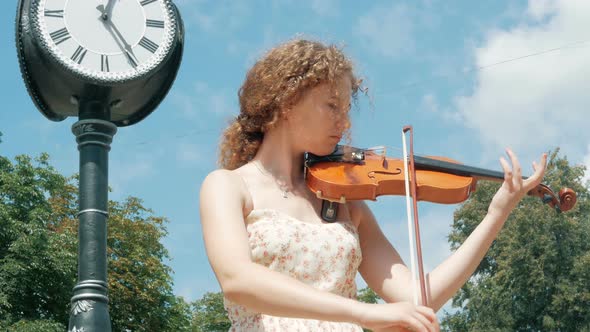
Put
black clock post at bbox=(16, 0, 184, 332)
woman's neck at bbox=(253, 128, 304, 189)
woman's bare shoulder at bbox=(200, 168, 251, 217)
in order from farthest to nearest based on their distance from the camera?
black clock post at bbox=(16, 0, 184, 332) < woman's neck at bbox=(253, 128, 304, 189) < woman's bare shoulder at bbox=(200, 168, 251, 217)

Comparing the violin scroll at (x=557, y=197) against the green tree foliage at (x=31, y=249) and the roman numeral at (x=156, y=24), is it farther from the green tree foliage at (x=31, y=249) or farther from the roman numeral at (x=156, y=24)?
the green tree foliage at (x=31, y=249)

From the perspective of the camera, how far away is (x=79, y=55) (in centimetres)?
468

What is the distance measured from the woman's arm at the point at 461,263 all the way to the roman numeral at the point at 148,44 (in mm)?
2425

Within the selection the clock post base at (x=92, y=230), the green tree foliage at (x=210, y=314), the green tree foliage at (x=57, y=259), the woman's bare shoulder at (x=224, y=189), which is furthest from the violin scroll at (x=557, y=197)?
the green tree foliage at (x=210, y=314)

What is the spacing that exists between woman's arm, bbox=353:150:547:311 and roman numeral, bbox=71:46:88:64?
2357mm

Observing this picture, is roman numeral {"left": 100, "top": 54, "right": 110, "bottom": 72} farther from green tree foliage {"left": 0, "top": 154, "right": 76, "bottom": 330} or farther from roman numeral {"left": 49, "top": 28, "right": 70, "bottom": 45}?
green tree foliage {"left": 0, "top": 154, "right": 76, "bottom": 330}

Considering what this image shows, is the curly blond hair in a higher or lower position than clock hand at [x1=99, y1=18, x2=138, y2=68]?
lower

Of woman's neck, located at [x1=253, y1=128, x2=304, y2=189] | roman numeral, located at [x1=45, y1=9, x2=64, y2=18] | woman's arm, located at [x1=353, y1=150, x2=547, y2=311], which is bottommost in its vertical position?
woman's arm, located at [x1=353, y1=150, x2=547, y2=311]

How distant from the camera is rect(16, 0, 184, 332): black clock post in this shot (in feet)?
14.7

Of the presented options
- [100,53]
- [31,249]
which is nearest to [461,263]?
[100,53]

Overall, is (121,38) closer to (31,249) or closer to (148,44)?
(148,44)

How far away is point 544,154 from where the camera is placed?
2.75 m

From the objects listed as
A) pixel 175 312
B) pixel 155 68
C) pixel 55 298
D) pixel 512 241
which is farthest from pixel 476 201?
pixel 155 68

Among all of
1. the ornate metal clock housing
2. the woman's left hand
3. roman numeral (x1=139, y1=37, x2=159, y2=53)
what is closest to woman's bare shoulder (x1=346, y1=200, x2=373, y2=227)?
the woman's left hand
